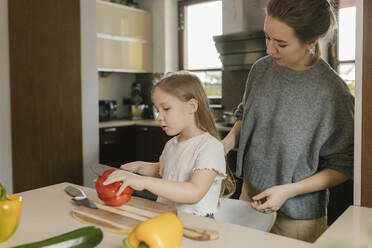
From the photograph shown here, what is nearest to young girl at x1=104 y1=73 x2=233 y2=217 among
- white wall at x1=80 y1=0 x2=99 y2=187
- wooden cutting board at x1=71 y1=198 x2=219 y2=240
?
wooden cutting board at x1=71 y1=198 x2=219 y2=240

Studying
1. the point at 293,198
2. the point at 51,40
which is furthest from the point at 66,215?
the point at 51,40

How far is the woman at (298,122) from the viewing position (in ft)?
3.88

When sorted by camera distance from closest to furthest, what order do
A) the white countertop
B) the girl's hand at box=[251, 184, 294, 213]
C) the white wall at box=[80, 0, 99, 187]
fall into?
the white countertop
the girl's hand at box=[251, 184, 294, 213]
the white wall at box=[80, 0, 99, 187]

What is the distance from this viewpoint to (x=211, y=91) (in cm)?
285

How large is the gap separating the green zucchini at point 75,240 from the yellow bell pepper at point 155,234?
0.11m

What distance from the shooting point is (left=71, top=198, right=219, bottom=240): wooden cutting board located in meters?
→ 0.85

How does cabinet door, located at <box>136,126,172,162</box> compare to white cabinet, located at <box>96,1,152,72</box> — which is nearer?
cabinet door, located at <box>136,126,172,162</box>

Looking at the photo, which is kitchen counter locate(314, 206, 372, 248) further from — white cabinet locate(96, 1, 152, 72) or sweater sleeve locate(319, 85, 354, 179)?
white cabinet locate(96, 1, 152, 72)

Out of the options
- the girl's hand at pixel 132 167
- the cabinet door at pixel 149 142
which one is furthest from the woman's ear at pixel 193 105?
the cabinet door at pixel 149 142

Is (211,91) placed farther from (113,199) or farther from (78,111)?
(113,199)

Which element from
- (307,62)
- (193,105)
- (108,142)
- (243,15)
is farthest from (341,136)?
(108,142)

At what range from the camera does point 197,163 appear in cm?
118

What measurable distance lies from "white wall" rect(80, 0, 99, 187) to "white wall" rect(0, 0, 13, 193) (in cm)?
68

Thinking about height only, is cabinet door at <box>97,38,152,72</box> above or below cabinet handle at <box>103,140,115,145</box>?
above
